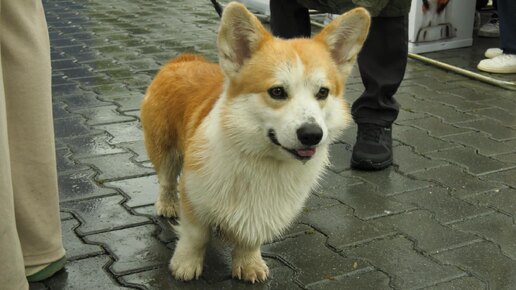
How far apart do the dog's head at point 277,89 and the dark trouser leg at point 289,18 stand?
4.85 ft

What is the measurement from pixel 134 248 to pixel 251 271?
2.00 ft

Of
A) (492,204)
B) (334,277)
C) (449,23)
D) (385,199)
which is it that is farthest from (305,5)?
(449,23)

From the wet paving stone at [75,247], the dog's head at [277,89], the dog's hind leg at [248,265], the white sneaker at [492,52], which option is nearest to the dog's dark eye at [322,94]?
the dog's head at [277,89]

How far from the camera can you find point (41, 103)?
2.83 m

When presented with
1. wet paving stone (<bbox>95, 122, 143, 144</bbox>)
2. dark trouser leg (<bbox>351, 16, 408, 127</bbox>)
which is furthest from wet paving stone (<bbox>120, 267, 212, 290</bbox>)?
dark trouser leg (<bbox>351, 16, 408, 127</bbox>)

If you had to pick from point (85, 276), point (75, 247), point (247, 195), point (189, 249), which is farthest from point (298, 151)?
point (75, 247)

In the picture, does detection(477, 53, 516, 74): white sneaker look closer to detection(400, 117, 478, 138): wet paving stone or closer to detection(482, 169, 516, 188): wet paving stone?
detection(400, 117, 478, 138): wet paving stone

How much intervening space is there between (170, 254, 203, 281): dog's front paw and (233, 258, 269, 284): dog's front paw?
160mm

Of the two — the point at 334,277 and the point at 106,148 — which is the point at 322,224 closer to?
the point at 334,277

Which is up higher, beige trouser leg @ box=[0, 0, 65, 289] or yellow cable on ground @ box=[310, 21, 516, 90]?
beige trouser leg @ box=[0, 0, 65, 289]

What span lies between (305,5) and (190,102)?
136cm

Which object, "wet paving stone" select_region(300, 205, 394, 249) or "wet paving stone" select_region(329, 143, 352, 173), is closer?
"wet paving stone" select_region(300, 205, 394, 249)

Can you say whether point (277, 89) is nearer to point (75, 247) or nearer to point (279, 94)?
point (279, 94)

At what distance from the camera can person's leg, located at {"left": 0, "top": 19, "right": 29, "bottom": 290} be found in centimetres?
250
